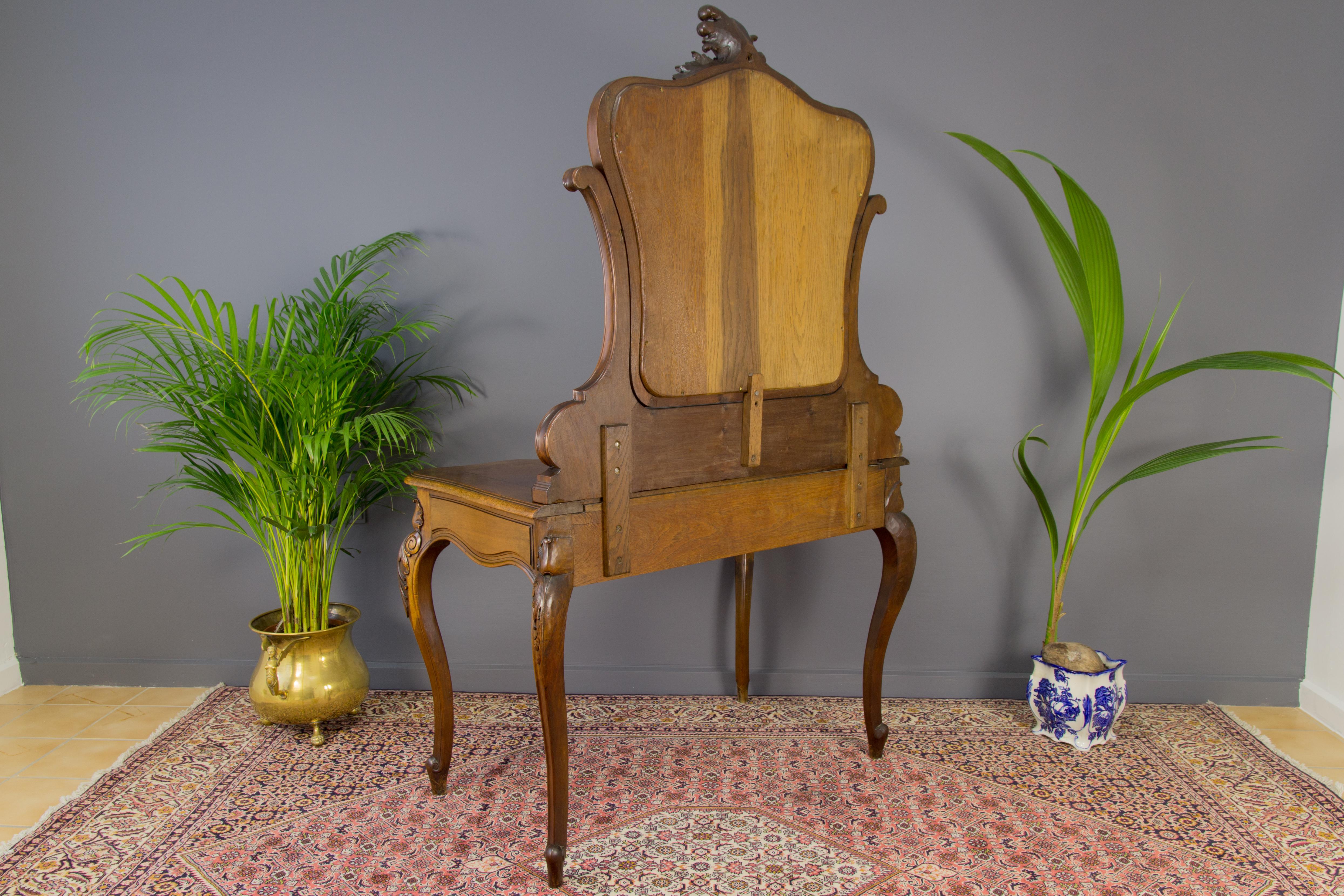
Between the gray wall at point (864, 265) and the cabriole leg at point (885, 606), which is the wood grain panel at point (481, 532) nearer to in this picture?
the gray wall at point (864, 265)

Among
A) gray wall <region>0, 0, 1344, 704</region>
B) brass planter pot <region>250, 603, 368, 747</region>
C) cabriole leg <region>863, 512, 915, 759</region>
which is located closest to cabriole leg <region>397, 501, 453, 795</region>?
brass planter pot <region>250, 603, 368, 747</region>

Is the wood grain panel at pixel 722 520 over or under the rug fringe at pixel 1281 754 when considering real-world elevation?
over

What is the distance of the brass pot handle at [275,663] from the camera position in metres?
2.22

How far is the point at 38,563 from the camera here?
2.72m

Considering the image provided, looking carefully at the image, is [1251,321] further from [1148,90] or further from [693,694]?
[693,694]

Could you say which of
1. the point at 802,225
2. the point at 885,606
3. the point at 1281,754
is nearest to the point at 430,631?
the point at 885,606

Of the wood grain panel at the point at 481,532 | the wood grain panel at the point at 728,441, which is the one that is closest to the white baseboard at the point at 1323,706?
the wood grain panel at the point at 728,441

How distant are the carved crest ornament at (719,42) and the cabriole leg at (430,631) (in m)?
1.11

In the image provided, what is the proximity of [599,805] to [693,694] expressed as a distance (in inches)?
29.0

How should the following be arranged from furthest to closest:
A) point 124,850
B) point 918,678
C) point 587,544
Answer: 1. point 918,678
2. point 124,850
3. point 587,544

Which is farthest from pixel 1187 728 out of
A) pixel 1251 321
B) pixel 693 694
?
pixel 693 694

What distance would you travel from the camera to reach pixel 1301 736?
2379 millimetres

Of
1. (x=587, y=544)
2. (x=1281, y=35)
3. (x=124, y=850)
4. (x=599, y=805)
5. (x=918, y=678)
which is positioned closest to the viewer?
(x=587, y=544)

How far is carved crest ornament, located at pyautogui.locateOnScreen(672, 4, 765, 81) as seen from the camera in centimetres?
160
